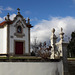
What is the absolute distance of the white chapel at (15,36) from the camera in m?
23.5

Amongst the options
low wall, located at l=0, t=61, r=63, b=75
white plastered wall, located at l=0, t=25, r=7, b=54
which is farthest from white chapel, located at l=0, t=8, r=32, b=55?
low wall, located at l=0, t=61, r=63, b=75

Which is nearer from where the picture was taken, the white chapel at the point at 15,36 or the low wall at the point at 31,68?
the low wall at the point at 31,68

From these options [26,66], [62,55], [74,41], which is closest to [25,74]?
[26,66]

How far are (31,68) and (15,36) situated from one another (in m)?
14.5

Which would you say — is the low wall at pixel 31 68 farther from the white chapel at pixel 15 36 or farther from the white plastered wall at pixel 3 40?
the white plastered wall at pixel 3 40

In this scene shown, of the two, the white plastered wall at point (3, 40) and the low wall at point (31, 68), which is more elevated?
the white plastered wall at point (3, 40)

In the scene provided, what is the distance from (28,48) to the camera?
998 inches

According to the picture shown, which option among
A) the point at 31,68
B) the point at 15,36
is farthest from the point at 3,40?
the point at 31,68

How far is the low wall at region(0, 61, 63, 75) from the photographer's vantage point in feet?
31.5

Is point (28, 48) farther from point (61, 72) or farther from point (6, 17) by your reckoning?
point (61, 72)

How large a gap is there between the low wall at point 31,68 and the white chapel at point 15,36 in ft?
43.3

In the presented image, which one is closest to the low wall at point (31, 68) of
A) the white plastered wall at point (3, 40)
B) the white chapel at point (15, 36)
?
the white chapel at point (15, 36)

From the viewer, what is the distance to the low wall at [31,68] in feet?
31.5

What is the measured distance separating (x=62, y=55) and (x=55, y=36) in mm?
1630
